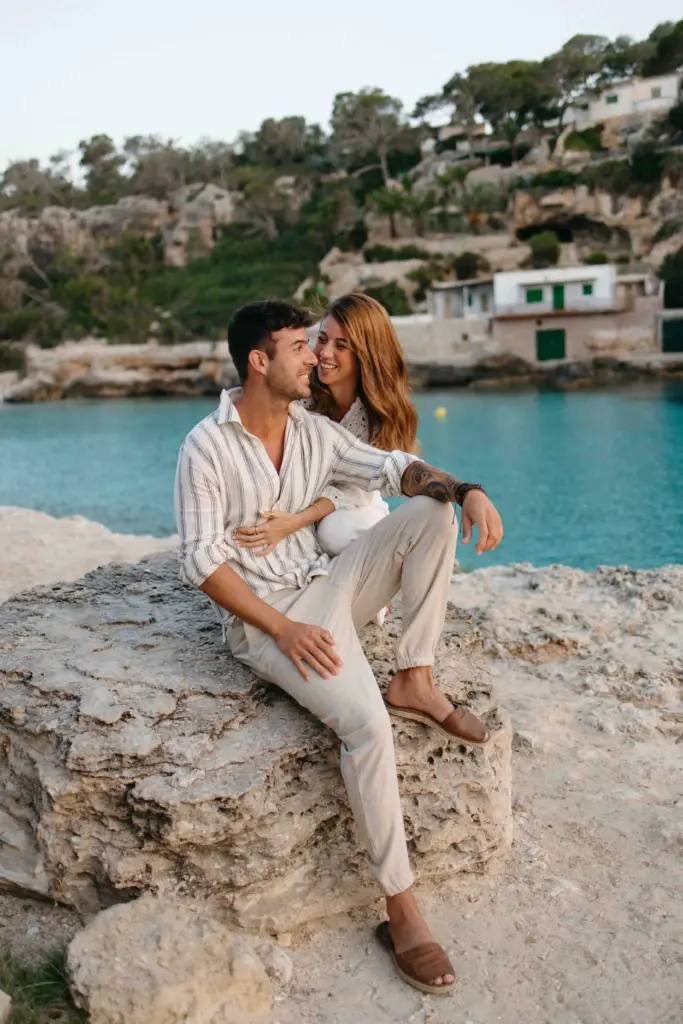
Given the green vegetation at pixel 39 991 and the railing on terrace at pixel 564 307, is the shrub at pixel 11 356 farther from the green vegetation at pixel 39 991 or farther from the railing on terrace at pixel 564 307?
the green vegetation at pixel 39 991

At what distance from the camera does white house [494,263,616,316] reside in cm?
3997

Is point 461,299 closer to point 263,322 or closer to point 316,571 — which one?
point 263,322

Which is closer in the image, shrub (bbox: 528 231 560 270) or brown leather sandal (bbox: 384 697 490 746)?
brown leather sandal (bbox: 384 697 490 746)

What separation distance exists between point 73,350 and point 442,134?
3518cm

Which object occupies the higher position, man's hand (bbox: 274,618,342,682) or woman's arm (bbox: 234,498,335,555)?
woman's arm (bbox: 234,498,335,555)

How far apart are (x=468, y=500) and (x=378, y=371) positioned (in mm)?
777

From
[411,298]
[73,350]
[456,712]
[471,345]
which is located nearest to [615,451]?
[471,345]

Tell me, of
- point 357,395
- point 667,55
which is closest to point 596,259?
point 667,55

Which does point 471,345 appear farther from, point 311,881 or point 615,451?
point 311,881

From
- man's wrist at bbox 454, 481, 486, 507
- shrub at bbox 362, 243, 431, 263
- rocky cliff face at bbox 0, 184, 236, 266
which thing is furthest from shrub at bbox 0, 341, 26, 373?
man's wrist at bbox 454, 481, 486, 507

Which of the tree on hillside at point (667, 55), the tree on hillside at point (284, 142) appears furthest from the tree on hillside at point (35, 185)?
the tree on hillside at point (667, 55)

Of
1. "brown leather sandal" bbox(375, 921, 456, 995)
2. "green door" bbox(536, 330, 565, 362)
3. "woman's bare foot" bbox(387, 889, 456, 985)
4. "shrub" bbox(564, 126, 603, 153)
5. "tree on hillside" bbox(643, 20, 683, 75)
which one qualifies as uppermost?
"tree on hillside" bbox(643, 20, 683, 75)

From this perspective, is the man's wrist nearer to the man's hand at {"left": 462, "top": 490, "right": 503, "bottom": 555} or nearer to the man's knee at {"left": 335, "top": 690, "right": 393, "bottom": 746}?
the man's hand at {"left": 462, "top": 490, "right": 503, "bottom": 555}

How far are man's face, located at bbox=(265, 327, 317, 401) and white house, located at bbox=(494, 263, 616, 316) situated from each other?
3900cm
